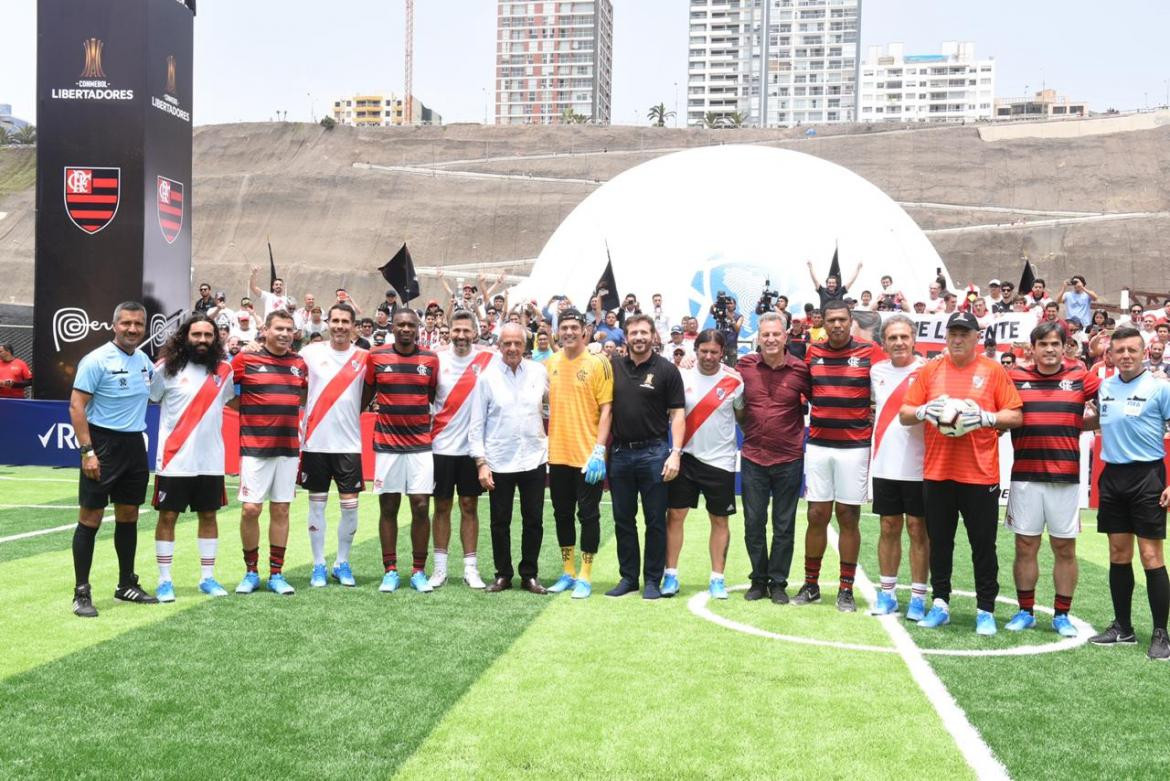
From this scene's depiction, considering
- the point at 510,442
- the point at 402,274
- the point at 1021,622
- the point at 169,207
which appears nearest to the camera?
the point at 1021,622

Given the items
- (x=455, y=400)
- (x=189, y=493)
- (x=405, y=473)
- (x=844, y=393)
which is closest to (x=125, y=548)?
(x=189, y=493)

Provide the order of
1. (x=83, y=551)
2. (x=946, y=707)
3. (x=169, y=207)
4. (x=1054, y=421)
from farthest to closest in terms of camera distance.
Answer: (x=169, y=207)
(x=83, y=551)
(x=1054, y=421)
(x=946, y=707)

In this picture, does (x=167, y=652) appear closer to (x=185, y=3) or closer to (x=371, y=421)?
(x=371, y=421)

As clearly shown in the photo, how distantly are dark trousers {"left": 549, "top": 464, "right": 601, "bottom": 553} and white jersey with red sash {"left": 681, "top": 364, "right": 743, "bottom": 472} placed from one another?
2.77 ft

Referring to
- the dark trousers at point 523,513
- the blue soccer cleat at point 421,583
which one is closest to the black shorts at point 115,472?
the blue soccer cleat at point 421,583

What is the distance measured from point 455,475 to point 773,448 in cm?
251

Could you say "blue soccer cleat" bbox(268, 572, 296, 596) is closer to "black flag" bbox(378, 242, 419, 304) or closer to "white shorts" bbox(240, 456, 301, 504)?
"white shorts" bbox(240, 456, 301, 504)

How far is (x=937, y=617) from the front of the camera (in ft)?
24.7

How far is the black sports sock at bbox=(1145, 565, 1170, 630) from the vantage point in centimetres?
680

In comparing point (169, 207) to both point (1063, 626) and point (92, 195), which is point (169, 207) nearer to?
point (92, 195)

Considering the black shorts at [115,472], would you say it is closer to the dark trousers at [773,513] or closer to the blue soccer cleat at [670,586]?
the blue soccer cleat at [670,586]

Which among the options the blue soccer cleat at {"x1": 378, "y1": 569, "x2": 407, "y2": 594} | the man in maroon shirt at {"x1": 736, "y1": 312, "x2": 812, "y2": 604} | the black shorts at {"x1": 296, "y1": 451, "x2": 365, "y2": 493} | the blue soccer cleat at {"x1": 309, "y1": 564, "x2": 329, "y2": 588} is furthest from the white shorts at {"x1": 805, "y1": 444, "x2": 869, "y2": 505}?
the blue soccer cleat at {"x1": 309, "y1": 564, "x2": 329, "y2": 588}

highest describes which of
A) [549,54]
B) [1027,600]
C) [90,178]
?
[549,54]

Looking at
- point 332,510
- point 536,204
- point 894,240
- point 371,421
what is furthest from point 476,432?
point 536,204
